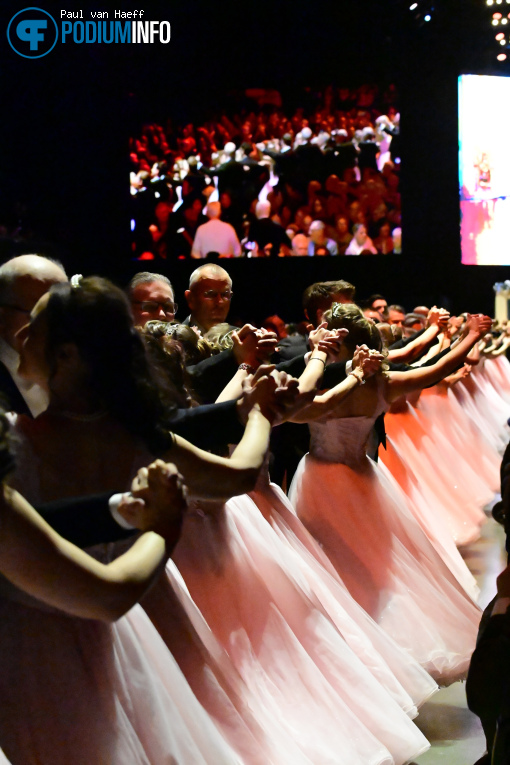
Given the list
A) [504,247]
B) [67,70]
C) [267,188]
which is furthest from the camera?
[504,247]

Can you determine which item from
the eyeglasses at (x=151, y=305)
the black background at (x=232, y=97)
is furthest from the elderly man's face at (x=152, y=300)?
the black background at (x=232, y=97)

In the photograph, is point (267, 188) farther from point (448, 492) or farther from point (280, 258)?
point (448, 492)

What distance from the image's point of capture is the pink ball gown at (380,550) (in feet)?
10.9

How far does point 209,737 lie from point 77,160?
6931mm

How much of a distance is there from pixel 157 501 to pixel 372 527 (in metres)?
2.29

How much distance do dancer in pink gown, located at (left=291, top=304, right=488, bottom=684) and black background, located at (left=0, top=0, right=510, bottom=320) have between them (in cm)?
386

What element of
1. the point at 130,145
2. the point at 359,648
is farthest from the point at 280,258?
the point at 359,648

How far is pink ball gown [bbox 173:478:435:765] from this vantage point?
7.47 feet

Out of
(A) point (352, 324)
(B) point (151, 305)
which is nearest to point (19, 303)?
(B) point (151, 305)

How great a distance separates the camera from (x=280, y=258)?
9.29 metres

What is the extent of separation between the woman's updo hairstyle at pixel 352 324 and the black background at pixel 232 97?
12.3 feet

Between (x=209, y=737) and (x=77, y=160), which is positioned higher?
(x=77, y=160)

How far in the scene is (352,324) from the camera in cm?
361

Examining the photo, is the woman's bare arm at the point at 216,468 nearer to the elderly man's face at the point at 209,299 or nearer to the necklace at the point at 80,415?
the necklace at the point at 80,415
